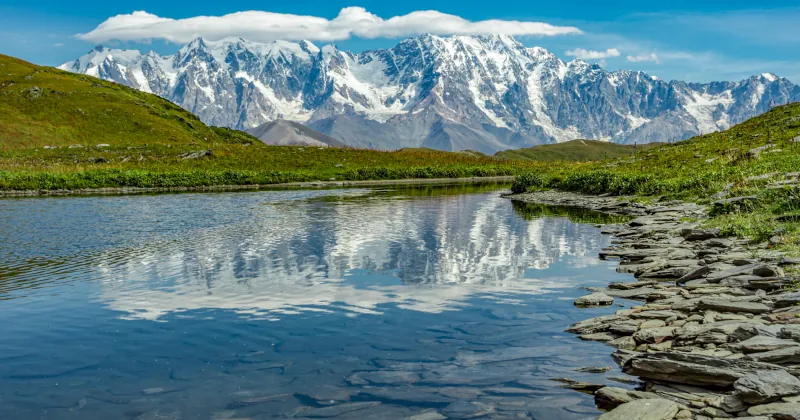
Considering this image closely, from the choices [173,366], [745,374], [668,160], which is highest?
[668,160]

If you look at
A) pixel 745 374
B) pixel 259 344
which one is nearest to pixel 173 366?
pixel 259 344

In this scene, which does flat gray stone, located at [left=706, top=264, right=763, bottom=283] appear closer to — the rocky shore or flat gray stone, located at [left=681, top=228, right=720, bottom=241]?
the rocky shore

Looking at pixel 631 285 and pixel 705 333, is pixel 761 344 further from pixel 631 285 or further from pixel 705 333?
pixel 631 285

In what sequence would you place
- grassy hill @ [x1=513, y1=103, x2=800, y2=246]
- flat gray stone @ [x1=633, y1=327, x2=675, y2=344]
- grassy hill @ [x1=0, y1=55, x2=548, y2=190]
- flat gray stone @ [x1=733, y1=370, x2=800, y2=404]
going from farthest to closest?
grassy hill @ [x1=0, y1=55, x2=548, y2=190], grassy hill @ [x1=513, y1=103, x2=800, y2=246], flat gray stone @ [x1=633, y1=327, x2=675, y2=344], flat gray stone @ [x1=733, y1=370, x2=800, y2=404]

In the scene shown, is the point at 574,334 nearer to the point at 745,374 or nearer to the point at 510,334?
the point at 510,334

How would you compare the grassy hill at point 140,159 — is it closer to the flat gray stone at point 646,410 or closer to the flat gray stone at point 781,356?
the flat gray stone at point 646,410

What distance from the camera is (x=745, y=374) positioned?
465 inches

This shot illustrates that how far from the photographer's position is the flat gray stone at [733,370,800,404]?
428 inches

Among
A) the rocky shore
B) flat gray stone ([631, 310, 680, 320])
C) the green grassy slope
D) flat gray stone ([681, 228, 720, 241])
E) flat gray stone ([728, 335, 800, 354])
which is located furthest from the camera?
the green grassy slope

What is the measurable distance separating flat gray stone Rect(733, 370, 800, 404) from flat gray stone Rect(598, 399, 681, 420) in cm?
111

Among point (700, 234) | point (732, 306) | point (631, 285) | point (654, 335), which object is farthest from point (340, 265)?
point (732, 306)

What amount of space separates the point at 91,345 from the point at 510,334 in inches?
449

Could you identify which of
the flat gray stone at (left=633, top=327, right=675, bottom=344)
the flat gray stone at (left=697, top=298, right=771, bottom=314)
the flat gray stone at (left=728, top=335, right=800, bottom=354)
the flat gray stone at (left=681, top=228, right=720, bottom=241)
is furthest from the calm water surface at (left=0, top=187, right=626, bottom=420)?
the flat gray stone at (left=681, top=228, right=720, bottom=241)

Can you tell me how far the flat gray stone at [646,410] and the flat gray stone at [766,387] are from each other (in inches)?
43.9
